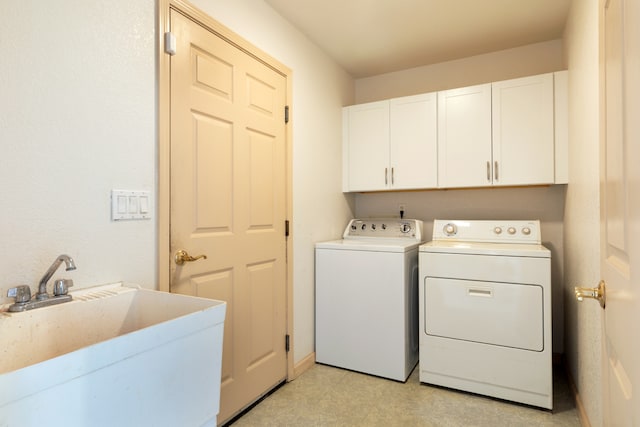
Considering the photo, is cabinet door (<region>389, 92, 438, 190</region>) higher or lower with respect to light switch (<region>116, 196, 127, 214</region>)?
higher

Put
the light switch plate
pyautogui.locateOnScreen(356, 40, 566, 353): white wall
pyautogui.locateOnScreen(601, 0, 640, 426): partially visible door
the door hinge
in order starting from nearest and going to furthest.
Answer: pyautogui.locateOnScreen(601, 0, 640, 426): partially visible door, the light switch plate, the door hinge, pyautogui.locateOnScreen(356, 40, 566, 353): white wall

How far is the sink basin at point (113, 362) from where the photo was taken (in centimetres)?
64

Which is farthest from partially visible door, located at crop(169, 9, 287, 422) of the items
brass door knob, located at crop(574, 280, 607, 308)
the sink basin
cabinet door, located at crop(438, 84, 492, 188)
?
brass door knob, located at crop(574, 280, 607, 308)

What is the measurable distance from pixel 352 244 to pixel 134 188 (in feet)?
5.15

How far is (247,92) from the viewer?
1.99 meters

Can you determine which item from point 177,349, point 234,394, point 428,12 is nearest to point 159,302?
point 177,349

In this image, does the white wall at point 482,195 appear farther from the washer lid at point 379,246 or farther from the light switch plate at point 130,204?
the light switch plate at point 130,204

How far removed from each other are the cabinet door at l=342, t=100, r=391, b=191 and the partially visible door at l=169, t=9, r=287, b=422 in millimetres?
916

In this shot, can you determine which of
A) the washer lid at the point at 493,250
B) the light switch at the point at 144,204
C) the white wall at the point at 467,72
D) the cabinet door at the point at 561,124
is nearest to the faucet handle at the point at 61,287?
the light switch at the point at 144,204

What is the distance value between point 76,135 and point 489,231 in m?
2.56

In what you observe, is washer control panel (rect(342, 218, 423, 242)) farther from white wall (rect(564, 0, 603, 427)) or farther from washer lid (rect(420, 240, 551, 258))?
white wall (rect(564, 0, 603, 427))

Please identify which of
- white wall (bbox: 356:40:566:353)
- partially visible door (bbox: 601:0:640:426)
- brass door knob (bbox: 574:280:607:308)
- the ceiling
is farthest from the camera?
white wall (bbox: 356:40:566:353)

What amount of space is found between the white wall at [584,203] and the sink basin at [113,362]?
5.23ft

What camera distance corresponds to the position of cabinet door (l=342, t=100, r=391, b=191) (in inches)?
114
